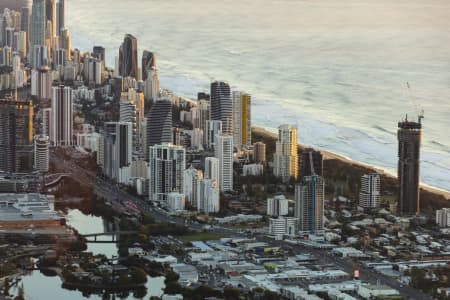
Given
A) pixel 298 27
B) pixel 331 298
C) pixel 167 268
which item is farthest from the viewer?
pixel 298 27

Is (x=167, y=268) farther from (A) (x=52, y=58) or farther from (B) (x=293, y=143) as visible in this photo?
(A) (x=52, y=58)

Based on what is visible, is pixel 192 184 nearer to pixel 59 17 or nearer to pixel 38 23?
pixel 59 17

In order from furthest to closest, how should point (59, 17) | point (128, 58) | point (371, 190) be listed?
1. point (59, 17)
2. point (128, 58)
3. point (371, 190)

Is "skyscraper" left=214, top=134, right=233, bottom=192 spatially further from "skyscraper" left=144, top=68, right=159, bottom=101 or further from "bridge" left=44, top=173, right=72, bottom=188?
"skyscraper" left=144, top=68, right=159, bottom=101

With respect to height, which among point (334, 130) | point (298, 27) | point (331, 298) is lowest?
point (331, 298)

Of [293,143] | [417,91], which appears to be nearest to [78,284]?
[293,143]

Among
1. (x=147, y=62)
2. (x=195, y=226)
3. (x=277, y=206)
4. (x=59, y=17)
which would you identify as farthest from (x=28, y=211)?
(x=59, y=17)
